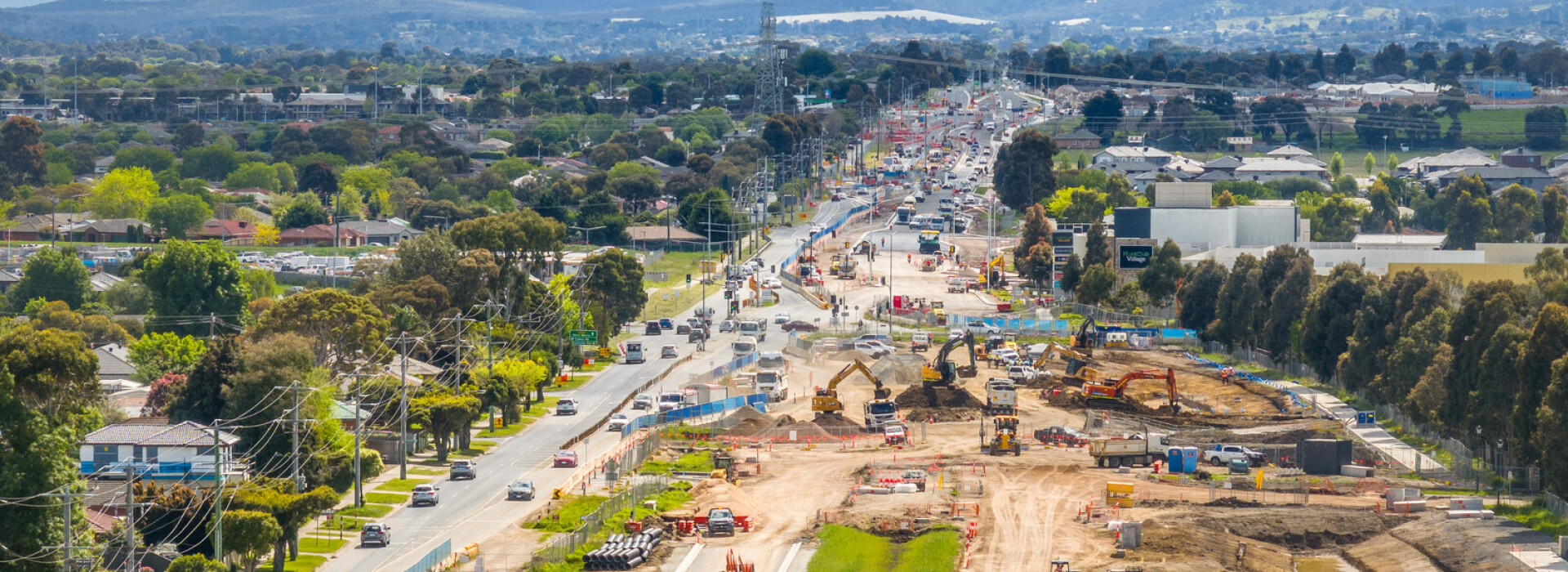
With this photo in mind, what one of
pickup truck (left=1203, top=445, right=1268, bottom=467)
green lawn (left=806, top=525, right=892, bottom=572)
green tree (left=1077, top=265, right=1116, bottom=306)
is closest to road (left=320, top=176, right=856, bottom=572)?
green lawn (left=806, top=525, right=892, bottom=572)

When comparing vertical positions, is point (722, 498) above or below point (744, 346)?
above

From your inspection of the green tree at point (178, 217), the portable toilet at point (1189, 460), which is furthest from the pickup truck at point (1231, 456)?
the green tree at point (178, 217)

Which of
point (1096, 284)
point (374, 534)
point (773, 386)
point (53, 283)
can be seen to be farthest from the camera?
point (53, 283)

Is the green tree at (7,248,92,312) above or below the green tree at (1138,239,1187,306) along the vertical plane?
below

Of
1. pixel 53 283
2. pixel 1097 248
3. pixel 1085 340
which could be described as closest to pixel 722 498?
pixel 1085 340

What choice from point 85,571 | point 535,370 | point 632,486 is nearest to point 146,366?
point 535,370

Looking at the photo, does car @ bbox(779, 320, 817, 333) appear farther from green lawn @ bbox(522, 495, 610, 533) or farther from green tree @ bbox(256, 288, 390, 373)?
green lawn @ bbox(522, 495, 610, 533)

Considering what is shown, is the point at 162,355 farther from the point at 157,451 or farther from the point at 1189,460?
the point at 1189,460

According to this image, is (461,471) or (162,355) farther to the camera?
(162,355)
